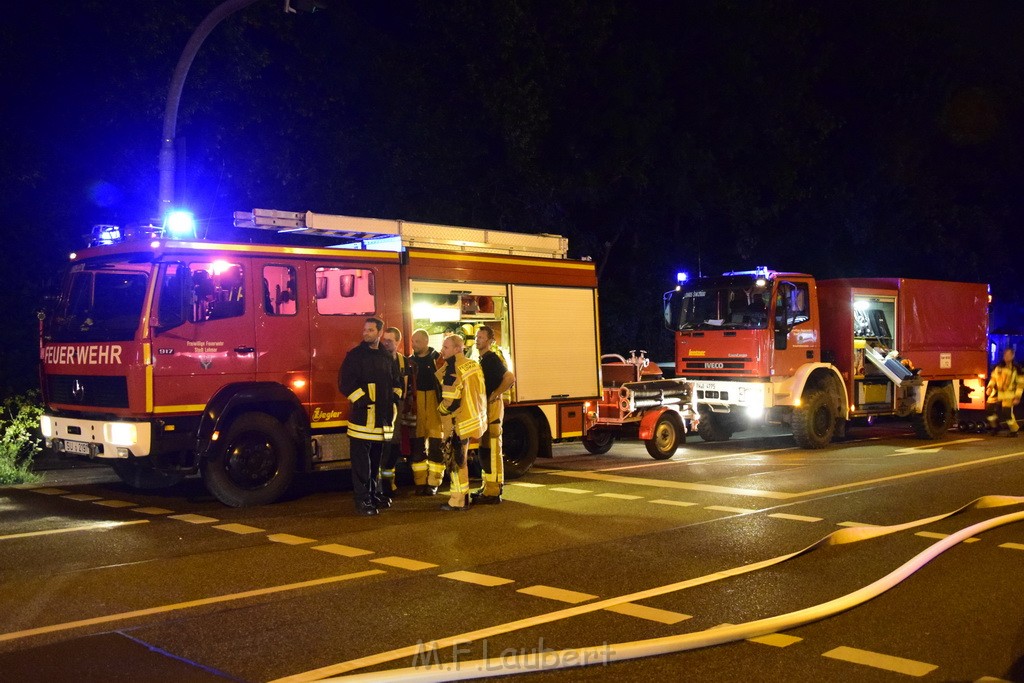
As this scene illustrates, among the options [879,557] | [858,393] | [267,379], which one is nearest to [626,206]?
[858,393]

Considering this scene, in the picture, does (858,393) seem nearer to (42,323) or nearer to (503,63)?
(503,63)

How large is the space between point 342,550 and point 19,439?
6.71 m

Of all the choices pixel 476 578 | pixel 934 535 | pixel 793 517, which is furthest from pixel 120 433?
pixel 934 535

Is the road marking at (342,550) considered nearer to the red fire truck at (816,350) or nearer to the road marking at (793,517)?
the road marking at (793,517)

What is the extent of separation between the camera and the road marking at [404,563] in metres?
7.80

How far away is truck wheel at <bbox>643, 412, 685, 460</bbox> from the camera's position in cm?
1501

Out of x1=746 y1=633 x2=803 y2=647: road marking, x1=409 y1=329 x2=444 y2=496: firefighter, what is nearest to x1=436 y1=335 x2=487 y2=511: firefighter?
x1=409 y1=329 x2=444 y2=496: firefighter

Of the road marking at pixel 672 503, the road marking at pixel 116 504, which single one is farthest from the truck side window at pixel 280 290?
the road marking at pixel 672 503

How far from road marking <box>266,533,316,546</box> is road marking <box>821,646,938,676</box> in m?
4.66

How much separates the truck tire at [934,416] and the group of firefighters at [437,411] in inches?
397

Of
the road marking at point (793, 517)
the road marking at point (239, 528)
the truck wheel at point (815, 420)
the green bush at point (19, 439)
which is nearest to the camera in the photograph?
the road marking at point (239, 528)

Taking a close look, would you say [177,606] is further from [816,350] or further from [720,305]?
[816,350]

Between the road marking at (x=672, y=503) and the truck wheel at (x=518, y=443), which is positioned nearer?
the road marking at (x=672, y=503)

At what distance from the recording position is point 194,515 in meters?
10.3
